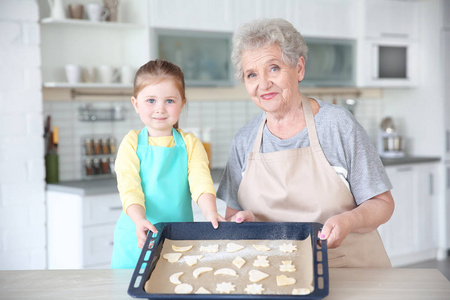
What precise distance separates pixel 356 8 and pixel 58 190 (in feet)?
8.96

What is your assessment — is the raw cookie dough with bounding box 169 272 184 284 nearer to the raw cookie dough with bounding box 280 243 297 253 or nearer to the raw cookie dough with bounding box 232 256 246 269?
the raw cookie dough with bounding box 232 256 246 269

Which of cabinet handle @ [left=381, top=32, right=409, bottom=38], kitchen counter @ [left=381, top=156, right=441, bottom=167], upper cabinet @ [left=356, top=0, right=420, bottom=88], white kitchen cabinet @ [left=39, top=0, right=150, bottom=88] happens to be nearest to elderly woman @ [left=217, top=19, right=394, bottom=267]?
white kitchen cabinet @ [left=39, top=0, right=150, bottom=88]

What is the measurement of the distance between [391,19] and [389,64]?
1.20 ft

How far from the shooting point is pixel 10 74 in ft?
10.6

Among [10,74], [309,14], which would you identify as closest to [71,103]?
[10,74]

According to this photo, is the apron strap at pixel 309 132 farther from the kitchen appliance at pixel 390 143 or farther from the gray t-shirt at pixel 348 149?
the kitchen appliance at pixel 390 143

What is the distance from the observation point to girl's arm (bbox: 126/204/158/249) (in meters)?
1.54

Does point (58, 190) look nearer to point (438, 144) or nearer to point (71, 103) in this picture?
point (71, 103)

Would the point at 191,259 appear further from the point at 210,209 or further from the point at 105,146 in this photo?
the point at 105,146

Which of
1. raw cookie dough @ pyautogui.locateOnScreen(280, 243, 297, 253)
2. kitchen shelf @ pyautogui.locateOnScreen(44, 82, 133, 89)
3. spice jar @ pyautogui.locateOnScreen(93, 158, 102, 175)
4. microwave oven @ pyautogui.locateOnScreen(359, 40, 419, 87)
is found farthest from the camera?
microwave oven @ pyautogui.locateOnScreen(359, 40, 419, 87)

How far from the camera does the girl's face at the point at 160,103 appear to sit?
1716 mm

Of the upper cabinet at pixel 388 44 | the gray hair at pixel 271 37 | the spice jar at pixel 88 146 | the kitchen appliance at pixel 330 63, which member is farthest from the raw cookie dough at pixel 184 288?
the upper cabinet at pixel 388 44

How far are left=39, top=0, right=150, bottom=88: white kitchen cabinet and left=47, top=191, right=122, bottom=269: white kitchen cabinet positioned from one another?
0.70 m

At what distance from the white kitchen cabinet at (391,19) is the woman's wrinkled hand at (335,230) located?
11.0 feet
